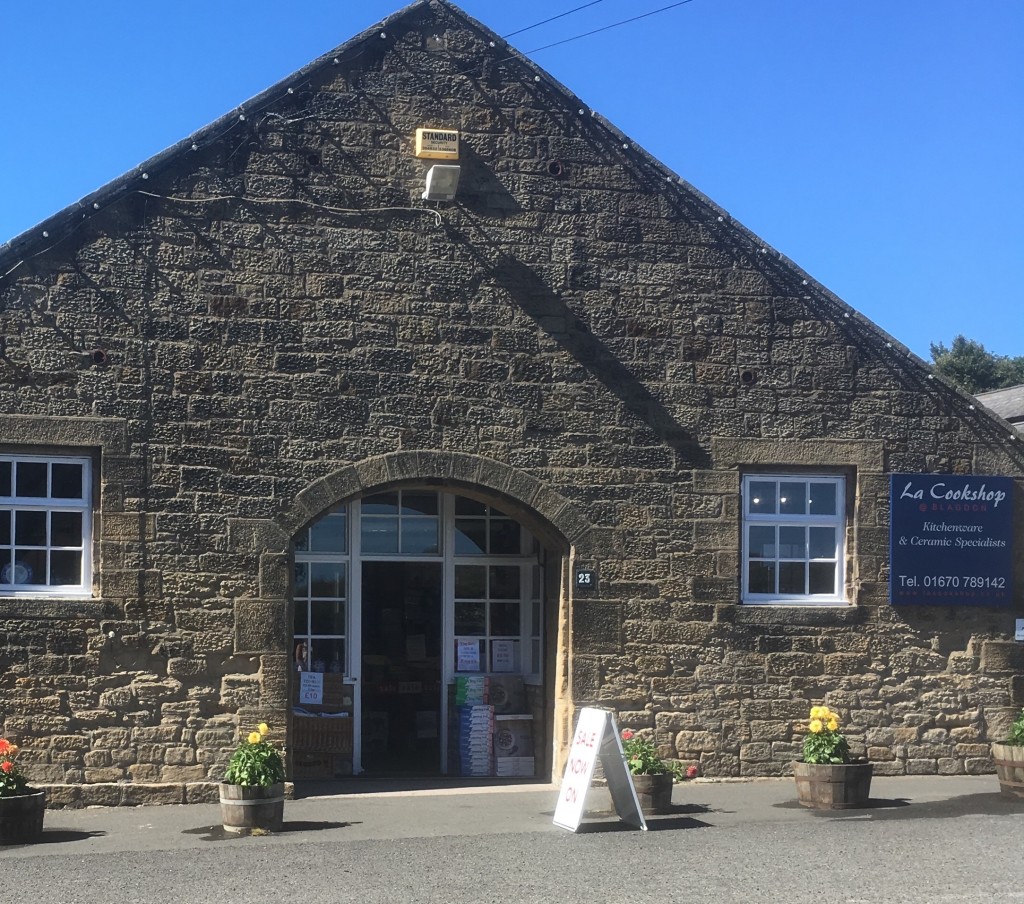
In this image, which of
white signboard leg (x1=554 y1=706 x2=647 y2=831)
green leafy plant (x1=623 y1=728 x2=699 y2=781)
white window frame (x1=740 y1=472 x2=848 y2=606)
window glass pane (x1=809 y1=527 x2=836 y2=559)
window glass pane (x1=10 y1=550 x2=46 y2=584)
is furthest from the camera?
window glass pane (x1=809 y1=527 x2=836 y2=559)

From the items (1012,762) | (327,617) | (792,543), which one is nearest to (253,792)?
(327,617)

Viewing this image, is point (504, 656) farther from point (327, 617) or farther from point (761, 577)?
point (761, 577)

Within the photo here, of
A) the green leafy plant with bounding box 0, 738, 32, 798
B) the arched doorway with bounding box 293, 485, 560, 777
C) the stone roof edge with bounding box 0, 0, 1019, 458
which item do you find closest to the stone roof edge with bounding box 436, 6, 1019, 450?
the stone roof edge with bounding box 0, 0, 1019, 458

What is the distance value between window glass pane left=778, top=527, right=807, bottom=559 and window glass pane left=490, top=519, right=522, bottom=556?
8.15 feet

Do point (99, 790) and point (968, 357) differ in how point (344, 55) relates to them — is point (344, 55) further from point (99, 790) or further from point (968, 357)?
point (968, 357)

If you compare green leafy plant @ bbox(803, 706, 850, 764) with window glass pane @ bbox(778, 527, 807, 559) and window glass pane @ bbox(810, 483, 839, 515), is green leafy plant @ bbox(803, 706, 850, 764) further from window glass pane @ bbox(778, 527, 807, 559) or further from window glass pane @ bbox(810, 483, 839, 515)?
window glass pane @ bbox(810, 483, 839, 515)

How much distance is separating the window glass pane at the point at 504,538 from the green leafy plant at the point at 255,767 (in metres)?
3.78

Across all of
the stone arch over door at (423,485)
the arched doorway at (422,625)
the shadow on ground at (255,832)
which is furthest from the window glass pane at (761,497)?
the shadow on ground at (255,832)

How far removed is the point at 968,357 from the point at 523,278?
42657mm

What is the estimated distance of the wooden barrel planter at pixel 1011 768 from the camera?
37.8ft

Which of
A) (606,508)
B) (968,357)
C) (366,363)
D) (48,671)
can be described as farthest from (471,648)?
(968,357)

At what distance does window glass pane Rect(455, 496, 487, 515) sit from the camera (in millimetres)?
13445

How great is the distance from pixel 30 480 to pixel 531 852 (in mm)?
5268

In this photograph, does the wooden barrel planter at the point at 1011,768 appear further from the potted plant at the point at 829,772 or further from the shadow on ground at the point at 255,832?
the shadow on ground at the point at 255,832
